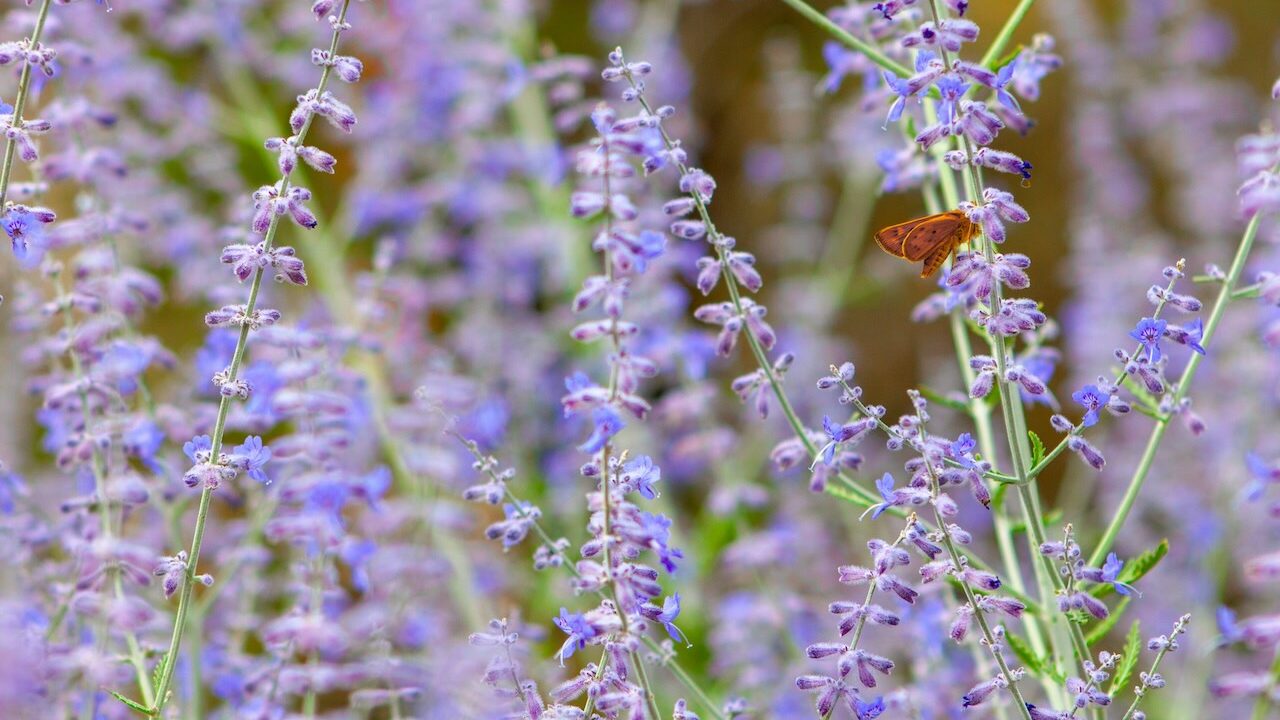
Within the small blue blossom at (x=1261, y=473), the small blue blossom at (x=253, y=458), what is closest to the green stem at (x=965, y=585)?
the small blue blossom at (x=1261, y=473)

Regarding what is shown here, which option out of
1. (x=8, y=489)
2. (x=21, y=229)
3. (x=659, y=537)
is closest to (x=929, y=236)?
(x=659, y=537)

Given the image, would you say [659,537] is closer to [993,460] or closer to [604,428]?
[604,428]

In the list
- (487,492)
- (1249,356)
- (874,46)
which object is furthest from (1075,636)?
(1249,356)

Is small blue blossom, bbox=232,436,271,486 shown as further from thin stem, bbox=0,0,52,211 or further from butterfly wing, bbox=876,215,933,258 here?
butterfly wing, bbox=876,215,933,258

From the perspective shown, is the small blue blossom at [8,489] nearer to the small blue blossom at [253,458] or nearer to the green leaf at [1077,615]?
the small blue blossom at [253,458]

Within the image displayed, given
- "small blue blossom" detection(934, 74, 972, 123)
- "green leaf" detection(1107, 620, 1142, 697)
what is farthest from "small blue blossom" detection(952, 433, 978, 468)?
"small blue blossom" detection(934, 74, 972, 123)

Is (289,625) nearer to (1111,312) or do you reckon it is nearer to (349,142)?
(1111,312)

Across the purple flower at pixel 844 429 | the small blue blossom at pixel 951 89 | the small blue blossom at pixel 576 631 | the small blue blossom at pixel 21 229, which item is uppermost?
the small blue blossom at pixel 21 229
